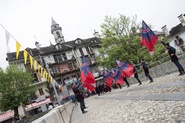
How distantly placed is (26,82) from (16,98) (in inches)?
145

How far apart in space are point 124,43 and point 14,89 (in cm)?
2092


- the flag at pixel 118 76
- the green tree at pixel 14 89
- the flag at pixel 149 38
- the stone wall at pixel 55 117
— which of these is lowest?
the stone wall at pixel 55 117

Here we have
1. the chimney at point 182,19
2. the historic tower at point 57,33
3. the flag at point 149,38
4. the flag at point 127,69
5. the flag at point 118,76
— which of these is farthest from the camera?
the historic tower at point 57,33

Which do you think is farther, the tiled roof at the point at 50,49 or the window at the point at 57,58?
the window at the point at 57,58

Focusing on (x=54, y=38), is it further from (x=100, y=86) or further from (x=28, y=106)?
(x=100, y=86)

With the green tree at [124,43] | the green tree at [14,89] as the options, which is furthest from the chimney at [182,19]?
the green tree at [14,89]

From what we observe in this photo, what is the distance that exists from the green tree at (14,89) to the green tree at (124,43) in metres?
15.3

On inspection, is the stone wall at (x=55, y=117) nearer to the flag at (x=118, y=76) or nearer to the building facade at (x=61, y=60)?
the flag at (x=118, y=76)

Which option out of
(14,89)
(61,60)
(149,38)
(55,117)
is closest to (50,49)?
(61,60)

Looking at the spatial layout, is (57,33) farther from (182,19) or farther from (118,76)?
(118,76)

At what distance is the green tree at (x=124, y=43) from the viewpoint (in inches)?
1400

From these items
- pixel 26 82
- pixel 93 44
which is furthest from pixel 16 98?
pixel 93 44

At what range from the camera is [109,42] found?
37781 millimetres

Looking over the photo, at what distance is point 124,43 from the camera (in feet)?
121
